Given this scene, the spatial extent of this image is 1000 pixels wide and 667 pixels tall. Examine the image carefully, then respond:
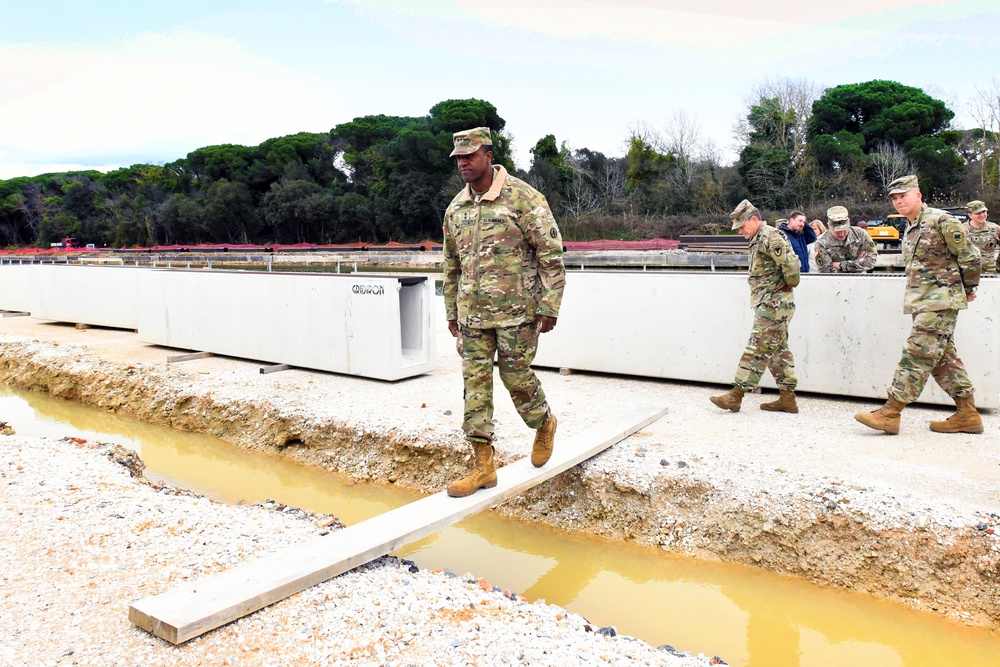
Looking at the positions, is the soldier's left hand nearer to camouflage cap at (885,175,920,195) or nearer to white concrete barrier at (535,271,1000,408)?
camouflage cap at (885,175,920,195)

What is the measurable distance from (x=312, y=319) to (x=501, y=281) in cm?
551

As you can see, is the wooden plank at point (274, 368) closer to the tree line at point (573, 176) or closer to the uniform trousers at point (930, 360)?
the uniform trousers at point (930, 360)

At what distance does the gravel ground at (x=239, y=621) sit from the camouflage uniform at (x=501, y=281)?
1187mm

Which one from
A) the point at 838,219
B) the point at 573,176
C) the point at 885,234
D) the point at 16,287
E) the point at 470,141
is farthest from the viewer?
the point at 573,176

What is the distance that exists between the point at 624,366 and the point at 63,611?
20.3 ft

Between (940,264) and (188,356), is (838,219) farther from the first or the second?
(188,356)

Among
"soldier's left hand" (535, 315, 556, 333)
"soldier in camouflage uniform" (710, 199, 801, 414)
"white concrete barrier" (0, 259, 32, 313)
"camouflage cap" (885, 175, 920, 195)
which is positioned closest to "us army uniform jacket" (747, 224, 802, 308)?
"soldier in camouflage uniform" (710, 199, 801, 414)

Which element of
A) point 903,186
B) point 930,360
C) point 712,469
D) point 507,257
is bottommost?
point 712,469

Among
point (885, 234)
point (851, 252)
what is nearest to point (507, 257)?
point (851, 252)

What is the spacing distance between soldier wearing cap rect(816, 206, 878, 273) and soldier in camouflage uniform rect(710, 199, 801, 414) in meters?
1.99

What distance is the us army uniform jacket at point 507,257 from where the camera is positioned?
4.40 m

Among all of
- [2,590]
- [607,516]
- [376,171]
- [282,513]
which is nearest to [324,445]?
[282,513]

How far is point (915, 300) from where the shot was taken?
590 centimetres

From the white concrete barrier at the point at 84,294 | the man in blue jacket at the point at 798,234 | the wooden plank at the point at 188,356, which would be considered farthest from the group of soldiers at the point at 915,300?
the white concrete barrier at the point at 84,294
